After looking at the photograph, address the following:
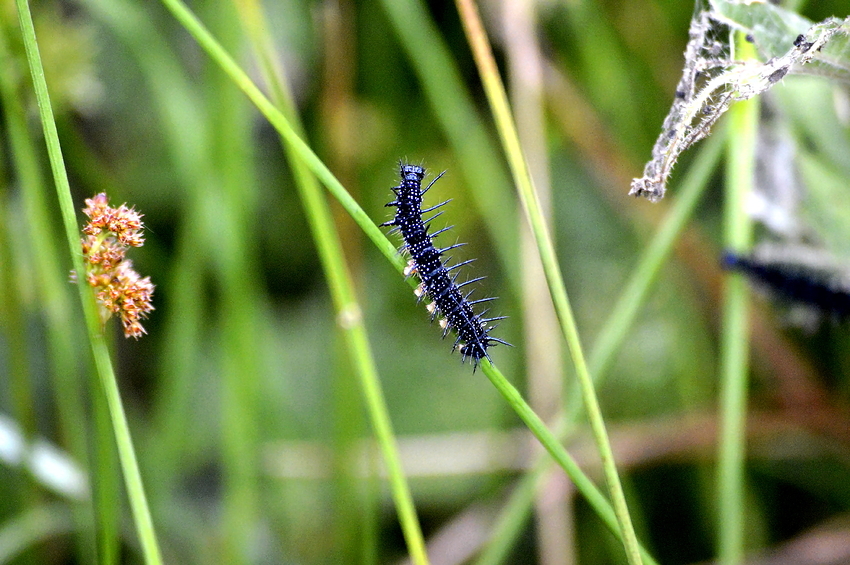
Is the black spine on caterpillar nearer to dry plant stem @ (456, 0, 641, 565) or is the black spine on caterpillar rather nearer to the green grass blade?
the green grass blade

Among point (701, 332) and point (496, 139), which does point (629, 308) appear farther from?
point (496, 139)

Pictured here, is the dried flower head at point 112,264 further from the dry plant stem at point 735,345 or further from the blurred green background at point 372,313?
the dry plant stem at point 735,345

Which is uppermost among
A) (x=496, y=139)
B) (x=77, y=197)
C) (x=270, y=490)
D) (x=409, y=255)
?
(x=77, y=197)

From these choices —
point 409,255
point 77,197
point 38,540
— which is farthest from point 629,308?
point 77,197

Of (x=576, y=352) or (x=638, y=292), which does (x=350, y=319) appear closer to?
(x=576, y=352)

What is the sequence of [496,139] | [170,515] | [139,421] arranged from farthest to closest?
[496,139]
[139,421]
[170,515]

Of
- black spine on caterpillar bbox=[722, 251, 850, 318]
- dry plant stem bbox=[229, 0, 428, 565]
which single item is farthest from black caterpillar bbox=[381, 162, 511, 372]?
black spine on caterpillar bbox=[722, 251, 850, 318]
